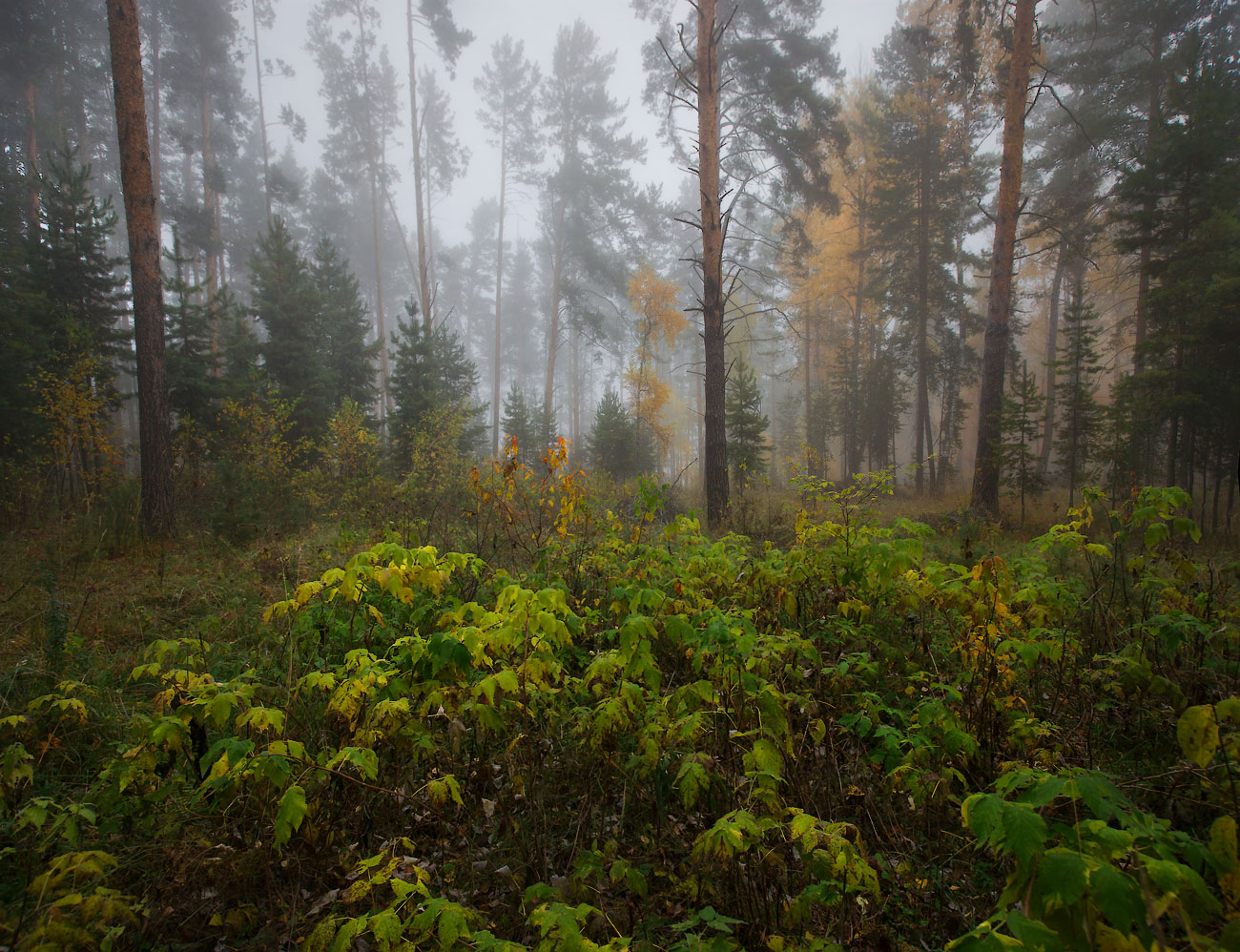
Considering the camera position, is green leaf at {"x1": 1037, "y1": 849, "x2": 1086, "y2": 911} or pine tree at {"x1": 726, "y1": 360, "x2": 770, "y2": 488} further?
pine tree at {"x1": 726, "y1": 360, "x2": 770, "y2": 488}

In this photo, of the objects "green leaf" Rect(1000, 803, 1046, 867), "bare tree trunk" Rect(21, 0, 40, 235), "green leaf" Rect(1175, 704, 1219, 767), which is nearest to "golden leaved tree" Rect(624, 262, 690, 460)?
"green leaf" Rect(1175, 704, 1219, 767)

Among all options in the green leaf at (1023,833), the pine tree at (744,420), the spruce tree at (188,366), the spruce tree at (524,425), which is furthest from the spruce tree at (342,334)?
the green leaf at (1023,833)

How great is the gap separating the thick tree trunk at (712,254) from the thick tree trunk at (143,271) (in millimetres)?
8191

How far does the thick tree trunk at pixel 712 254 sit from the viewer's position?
8.80 metres

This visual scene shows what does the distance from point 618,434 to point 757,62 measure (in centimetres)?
1154

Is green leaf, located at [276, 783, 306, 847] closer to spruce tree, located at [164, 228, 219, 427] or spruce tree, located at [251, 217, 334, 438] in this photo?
spruce tree, located at [164, 228, 219, 427]

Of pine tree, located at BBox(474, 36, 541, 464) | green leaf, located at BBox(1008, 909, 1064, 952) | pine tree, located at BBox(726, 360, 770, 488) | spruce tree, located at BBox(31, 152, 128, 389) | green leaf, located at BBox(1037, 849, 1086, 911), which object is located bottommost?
green leaf, located at BBox(1008, 909, 1064, 952)

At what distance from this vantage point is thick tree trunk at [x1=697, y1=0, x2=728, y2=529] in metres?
8.80

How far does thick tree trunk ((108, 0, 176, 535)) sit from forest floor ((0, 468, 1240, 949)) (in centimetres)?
462

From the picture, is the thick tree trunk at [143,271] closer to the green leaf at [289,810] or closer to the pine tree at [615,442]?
the green leaf at [289,810]

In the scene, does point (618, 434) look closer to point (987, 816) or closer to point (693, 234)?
point (693, 234)

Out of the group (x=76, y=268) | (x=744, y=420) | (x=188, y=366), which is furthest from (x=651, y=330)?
(x=76, y=268)

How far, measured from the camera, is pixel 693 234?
29.1 metres

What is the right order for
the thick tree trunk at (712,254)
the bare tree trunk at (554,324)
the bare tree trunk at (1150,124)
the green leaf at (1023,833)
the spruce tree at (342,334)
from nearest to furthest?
the green leaf at (1023,833)
the thick tree trunk at (712,254)
the bare tree trunk at (1150,124)
the spruce tree at (342,334)
the bare tree trunk at (554,324)
